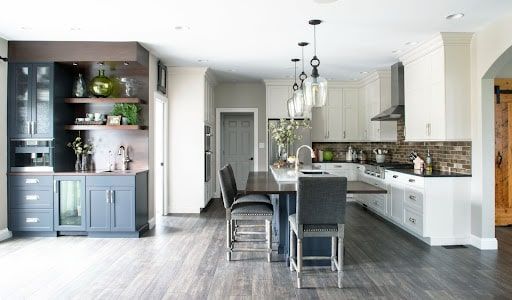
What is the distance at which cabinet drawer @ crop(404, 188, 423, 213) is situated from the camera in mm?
4434

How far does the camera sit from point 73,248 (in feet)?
13.9

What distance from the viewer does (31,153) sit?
4777mm

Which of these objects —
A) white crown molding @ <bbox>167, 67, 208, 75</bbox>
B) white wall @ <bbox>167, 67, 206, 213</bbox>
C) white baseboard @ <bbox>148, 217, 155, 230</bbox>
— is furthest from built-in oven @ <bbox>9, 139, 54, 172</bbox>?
white crown molding @ <bbox>167, 67, 208, 75</bbox>

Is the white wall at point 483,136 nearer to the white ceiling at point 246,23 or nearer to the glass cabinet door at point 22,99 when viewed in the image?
the white ceiling at point 246,23

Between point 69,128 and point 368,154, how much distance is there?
5.78m

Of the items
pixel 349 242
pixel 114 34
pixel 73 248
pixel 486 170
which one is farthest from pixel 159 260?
pixel 486 170

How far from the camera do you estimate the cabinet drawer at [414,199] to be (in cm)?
443

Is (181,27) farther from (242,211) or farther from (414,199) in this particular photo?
(414,199)

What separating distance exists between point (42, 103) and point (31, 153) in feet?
2.22

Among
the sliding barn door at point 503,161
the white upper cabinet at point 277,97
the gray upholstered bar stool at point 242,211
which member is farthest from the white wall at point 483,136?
the white upper cabinet at point 277,97

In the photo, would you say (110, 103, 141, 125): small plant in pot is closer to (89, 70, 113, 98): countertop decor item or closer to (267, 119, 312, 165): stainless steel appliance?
(89, 70, 113, 98): countertop decor item

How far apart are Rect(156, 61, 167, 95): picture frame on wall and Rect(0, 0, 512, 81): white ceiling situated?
223 millimetres

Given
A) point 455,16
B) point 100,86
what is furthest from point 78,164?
point 455,16

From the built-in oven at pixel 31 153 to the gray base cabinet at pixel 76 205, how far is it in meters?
0.12
